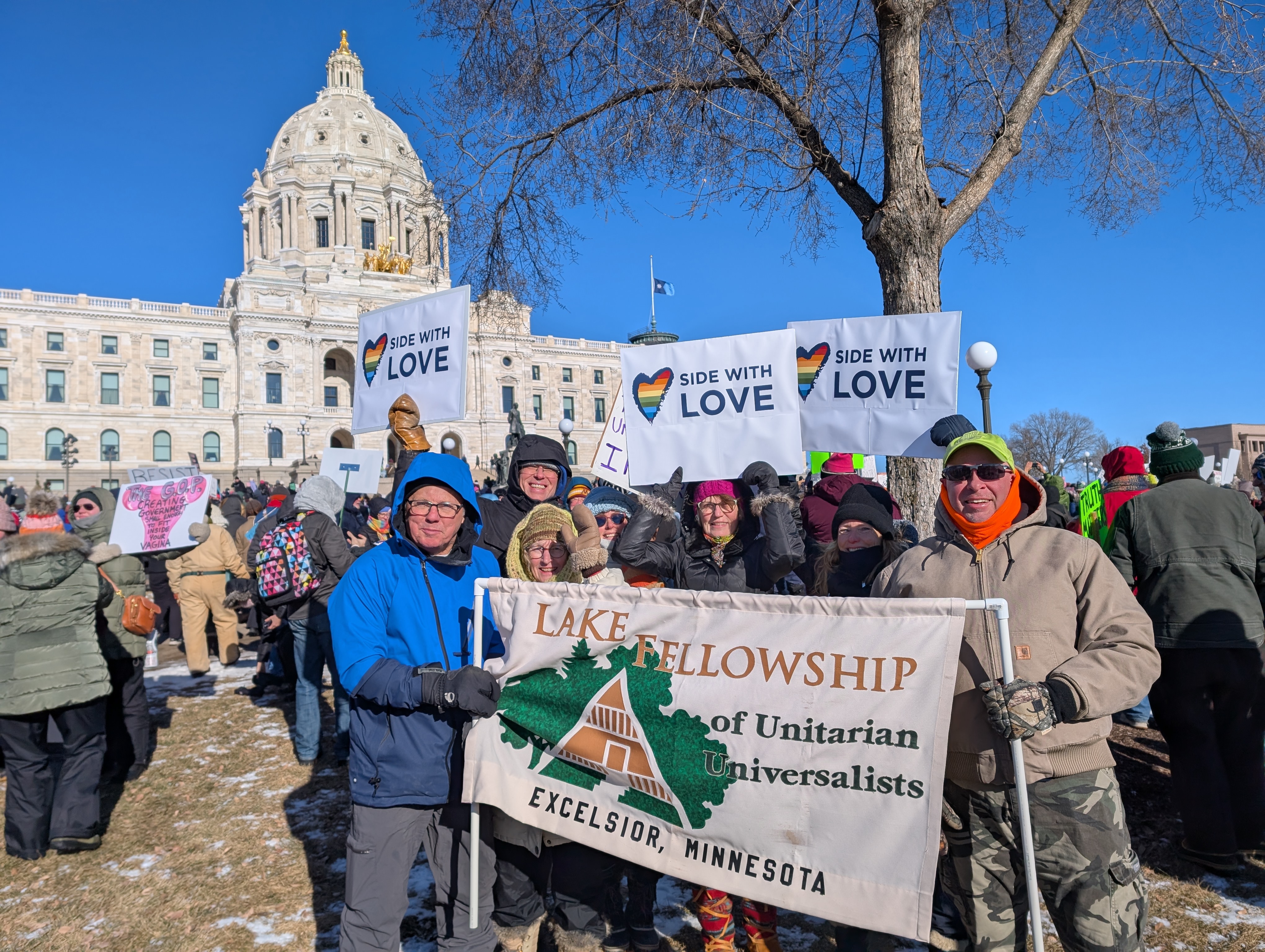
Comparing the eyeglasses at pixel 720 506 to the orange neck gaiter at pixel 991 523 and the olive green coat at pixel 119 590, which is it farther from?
the olive green coat at pixel 119 590

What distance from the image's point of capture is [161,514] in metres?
8.58

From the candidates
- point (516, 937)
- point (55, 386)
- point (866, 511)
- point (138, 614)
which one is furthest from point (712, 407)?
point (55, 386)

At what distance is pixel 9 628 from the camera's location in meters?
4.29

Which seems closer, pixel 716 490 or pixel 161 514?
pixel 716 490

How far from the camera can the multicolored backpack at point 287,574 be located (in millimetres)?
5992

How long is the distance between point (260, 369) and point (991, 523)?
65341mm

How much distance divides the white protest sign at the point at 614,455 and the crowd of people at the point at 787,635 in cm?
76

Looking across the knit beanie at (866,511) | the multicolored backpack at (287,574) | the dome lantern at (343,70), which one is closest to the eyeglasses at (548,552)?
the knit beanie at (866,511)

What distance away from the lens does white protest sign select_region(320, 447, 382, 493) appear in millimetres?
9266

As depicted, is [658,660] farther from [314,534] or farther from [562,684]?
[314,534]

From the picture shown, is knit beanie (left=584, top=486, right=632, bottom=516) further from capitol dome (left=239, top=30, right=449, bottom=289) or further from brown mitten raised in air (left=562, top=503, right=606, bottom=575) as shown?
capitol dome (left=239, top=30, right=449, bottom=289)

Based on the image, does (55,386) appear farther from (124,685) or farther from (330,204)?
(124,685)

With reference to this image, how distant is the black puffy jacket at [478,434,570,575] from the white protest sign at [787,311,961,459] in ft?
7.04

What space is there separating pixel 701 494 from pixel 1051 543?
180 cm
